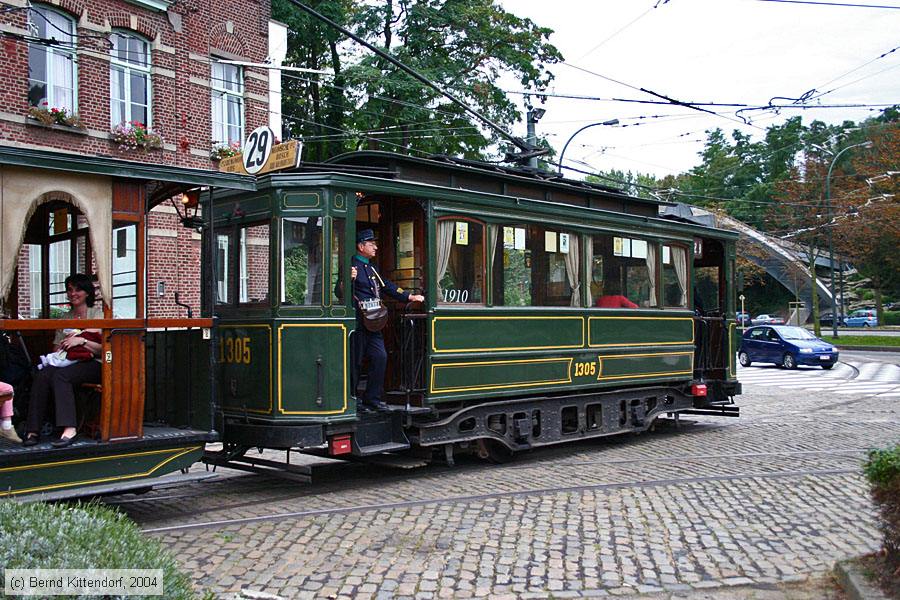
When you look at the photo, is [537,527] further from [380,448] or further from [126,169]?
[126,169]

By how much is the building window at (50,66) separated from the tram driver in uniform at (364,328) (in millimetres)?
9818

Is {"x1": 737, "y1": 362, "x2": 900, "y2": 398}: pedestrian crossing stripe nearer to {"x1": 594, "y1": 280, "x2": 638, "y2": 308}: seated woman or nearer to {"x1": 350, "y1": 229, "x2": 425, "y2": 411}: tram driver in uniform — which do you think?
{"x1": 594, "y1": 280, "x2": 638, "y2": 308}: seated woman

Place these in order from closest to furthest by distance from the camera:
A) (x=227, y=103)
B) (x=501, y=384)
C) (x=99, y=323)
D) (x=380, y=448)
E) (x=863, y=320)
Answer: (x=99, y=323), (x=380, y=448), (x=501, y=384), (x=227, y=103), (x=863, y=320)

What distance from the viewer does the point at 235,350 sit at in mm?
8055

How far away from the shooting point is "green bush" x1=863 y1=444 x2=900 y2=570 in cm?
470

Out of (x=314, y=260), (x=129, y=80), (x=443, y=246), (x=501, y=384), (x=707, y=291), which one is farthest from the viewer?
(x=129, y=80)

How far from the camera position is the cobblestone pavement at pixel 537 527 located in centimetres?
532

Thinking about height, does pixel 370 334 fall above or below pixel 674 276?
below

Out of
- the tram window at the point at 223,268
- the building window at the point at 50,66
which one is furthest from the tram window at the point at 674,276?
the building window at the point at 50,66

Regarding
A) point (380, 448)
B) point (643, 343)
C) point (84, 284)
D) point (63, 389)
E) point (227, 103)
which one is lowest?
point (380, 448)

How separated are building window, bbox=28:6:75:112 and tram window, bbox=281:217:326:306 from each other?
9641mm

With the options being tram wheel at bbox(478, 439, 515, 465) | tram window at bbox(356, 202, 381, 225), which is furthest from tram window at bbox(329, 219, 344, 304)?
tram wheel at bbox(478, 439, 515, 465)

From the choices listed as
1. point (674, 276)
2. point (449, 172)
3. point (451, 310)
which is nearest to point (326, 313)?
point (451, 310)

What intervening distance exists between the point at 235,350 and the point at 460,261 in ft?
8.07
